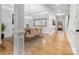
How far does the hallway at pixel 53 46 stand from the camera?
143 centimetres

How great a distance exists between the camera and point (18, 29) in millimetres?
1458

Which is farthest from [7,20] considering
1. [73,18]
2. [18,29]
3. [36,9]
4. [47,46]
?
[73,18]

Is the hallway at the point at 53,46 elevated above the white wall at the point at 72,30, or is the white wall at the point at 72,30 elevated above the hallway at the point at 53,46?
the white wall at the point at 72,30

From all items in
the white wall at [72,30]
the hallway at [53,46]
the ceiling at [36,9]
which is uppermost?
the ceiling at [36,9]

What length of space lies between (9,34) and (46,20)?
0.41 meters

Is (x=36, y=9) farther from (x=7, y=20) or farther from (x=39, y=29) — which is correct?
(x=7, y=20)

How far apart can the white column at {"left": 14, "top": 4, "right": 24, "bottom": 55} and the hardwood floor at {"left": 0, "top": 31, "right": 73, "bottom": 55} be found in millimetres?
54

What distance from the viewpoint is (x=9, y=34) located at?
1428 mm

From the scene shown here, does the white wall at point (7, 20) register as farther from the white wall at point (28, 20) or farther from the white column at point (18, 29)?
the white wall at point (28, 20)

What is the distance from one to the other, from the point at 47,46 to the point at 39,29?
0.20m

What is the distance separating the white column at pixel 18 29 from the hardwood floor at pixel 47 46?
0.18 feet

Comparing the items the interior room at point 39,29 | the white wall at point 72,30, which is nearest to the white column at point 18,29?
the interior room at point 39,29
